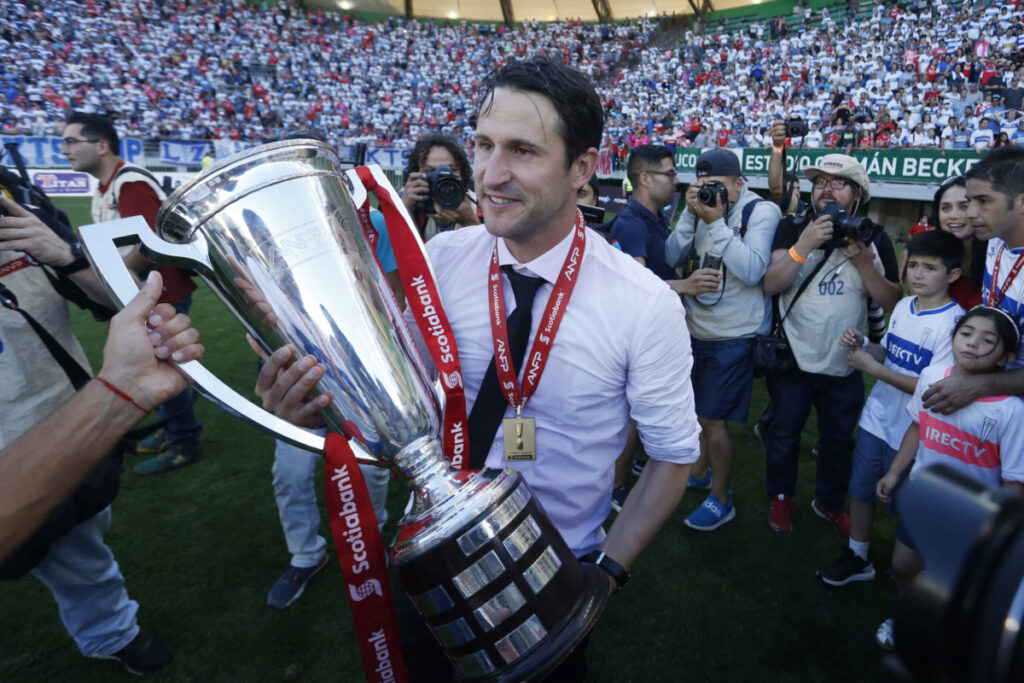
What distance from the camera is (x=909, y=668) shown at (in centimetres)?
44

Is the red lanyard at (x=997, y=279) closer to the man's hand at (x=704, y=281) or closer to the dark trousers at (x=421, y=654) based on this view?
the man's hand at (x=704, y=281)

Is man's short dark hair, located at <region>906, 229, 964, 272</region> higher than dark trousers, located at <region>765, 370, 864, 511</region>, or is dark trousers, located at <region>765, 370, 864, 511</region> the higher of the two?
man's short dark hair, located at <region>906, 229, 964, 272</region>

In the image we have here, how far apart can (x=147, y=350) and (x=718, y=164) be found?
125 inches

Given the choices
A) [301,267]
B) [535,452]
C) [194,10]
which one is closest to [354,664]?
[535,452]

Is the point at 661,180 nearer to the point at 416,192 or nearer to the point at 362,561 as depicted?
the point at 416,192

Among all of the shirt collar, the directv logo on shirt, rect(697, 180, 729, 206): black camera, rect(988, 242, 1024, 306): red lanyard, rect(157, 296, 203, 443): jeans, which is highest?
the shirt collar

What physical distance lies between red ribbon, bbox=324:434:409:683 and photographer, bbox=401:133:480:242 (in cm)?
141

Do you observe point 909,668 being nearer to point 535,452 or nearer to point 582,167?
point 535,452

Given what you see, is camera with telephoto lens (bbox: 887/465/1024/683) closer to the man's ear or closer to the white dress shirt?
the white dress shirt

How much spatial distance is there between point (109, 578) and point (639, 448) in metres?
3.12

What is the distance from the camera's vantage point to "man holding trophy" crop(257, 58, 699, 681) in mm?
1418

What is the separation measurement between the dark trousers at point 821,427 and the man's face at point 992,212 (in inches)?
43.9

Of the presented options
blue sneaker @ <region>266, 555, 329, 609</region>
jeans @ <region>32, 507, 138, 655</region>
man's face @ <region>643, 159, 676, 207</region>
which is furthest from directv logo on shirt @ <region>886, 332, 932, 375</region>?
jeans @ <region>32, 507, 138, 655</region>

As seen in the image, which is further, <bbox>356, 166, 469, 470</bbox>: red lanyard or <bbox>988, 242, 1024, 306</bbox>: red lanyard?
<bbox>988, 242, 1024, 306</bbox>: red lanyard
